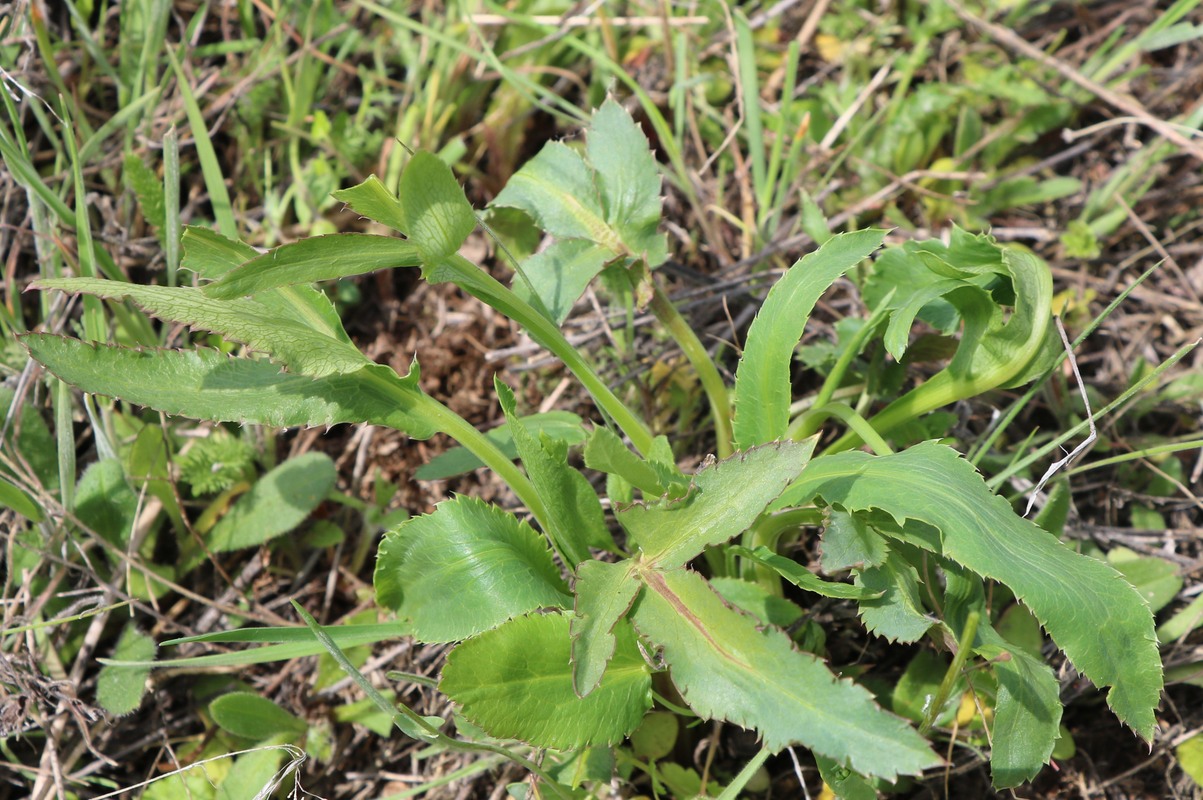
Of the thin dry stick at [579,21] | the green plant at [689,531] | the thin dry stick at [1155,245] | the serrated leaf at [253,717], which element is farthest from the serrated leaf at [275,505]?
the thin dry stick at [1155,245]

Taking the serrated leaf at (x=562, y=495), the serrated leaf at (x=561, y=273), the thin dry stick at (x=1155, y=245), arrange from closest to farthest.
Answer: the serrated leaf at (x=562, y=495) → the serrated leaf at (x=561, y=273) → the thin dry stick at (x=1155, y=245)

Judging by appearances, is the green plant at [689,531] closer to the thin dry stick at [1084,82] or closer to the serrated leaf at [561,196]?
the serrated leaf at [561,196]

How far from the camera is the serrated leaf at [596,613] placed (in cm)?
132

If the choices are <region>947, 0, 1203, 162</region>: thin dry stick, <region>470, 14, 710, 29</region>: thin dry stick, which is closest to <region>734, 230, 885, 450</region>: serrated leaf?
<region>947, 0, 1203, 162</region>: thin dry stick

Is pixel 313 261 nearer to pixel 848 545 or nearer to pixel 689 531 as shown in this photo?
pixel 689 531

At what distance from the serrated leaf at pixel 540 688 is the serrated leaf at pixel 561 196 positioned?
0.80 metres

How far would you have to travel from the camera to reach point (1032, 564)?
4.46ft

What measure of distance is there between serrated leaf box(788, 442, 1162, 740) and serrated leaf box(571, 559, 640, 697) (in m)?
0.35

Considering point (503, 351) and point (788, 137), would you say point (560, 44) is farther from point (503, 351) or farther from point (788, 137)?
point (503, 351)

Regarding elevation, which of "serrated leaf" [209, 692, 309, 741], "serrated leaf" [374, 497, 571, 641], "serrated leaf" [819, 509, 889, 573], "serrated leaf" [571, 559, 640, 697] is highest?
"serrated leaf" [819, 509, 889, 573]

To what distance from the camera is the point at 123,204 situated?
2.50 meters

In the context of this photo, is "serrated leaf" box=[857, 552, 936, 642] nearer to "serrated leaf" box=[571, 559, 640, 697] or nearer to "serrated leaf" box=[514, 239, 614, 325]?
"serrated leaf" box=[571, 559, 640, 697]

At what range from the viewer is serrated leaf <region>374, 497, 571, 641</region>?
1.51m

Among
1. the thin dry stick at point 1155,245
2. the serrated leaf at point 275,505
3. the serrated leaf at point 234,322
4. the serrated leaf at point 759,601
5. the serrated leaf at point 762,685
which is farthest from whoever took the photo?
the thin dry stick at point 1155,245
